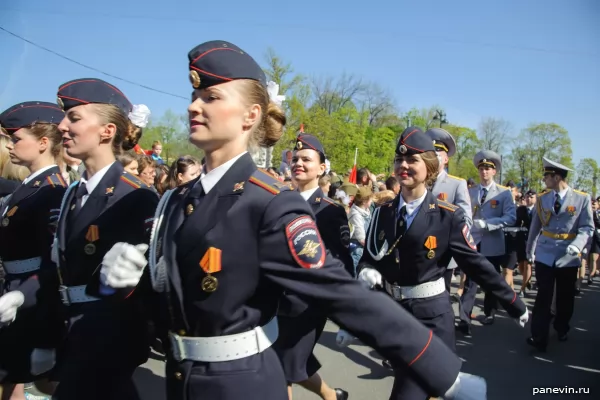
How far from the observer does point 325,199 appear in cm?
426

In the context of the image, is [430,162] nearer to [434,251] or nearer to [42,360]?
[434,251]

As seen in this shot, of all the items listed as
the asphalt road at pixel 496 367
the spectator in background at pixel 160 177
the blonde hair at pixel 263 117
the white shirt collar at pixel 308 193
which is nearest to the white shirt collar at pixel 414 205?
the white shirt collar at pixel 308 193

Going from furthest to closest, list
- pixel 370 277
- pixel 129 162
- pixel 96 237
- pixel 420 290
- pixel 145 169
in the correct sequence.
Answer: pixel 145 169 < pixel 129 162 < pixel 420 290 < pixel 370 277 < pixel 96 237

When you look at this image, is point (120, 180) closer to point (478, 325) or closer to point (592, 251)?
point (478, 325)

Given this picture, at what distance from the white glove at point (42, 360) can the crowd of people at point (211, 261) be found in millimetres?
11

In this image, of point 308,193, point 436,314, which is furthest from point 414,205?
point 308,193

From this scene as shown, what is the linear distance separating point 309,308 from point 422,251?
940 millimetres

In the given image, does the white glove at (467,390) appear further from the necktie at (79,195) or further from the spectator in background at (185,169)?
the spectator in background at (185,169)

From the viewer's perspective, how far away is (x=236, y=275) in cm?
173

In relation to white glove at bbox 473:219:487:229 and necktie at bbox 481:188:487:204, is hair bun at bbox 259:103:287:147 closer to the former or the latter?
white glove at bbox 473:219:487:229

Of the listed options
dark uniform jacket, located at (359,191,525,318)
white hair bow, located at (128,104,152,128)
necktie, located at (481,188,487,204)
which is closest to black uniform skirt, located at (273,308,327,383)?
dark uniform jacket, located at (359,191,525,318)

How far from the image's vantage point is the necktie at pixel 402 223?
3.54 metres

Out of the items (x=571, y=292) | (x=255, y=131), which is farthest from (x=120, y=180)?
(x=571, y=292)

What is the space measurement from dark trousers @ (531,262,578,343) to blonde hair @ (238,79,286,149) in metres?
4.98
